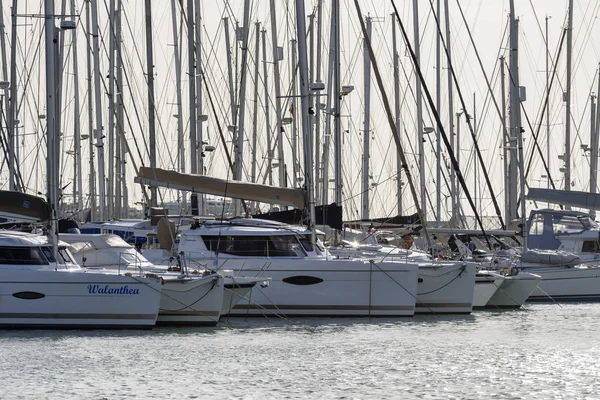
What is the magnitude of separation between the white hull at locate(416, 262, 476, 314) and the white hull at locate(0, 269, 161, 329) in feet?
Answer: 25.9

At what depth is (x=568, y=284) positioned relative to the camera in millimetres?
38594

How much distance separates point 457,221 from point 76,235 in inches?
861

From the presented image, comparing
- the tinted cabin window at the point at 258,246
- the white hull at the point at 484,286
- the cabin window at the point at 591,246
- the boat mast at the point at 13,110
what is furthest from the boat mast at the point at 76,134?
the cabin window at the point at 591,246

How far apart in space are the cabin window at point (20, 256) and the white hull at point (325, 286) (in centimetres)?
528

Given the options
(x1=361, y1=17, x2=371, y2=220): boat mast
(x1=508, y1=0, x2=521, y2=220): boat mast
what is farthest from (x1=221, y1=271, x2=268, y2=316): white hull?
(x1=361, y1=17, x2=371, y2=220): boat mast

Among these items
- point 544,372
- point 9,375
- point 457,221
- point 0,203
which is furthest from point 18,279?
point 457,221

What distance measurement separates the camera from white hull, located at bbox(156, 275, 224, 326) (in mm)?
27322

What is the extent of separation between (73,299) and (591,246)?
21.2 m

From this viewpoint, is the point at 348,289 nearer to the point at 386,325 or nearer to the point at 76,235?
the point at 386,325

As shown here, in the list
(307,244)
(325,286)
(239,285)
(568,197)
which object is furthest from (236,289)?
(568,197)

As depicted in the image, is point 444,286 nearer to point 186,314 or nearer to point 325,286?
point 325,286

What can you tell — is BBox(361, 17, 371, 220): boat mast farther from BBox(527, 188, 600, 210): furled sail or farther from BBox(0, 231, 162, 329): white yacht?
BBox(0, 231, 162, 329): white yacht

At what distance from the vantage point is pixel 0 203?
27.0m

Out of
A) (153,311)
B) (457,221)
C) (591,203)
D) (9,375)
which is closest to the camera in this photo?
(9,375)
